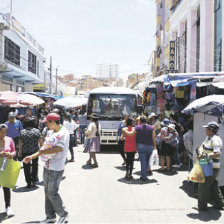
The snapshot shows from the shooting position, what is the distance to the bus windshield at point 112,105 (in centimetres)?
1349

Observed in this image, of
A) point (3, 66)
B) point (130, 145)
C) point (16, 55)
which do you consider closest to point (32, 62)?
point (16, 55)

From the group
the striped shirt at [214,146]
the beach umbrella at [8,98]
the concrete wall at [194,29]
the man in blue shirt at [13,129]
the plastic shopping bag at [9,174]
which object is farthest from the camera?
the concrete wall at [194,29]

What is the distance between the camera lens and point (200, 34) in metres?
19.4

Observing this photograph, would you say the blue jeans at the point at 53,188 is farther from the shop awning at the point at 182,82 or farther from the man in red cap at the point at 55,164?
the shop awning at the point at 182,82

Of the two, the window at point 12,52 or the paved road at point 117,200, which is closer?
the paved road at point 117,200

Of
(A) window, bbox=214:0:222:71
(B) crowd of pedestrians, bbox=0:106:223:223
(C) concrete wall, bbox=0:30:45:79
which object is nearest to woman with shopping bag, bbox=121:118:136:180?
(B) crowd of pedestrians, bbox=0:106:223:223

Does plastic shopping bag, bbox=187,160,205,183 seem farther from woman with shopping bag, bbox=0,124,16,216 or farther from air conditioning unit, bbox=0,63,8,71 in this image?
air conditioning unit, bbox=0,63,8,71

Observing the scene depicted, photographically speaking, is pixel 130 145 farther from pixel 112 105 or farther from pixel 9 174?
pixel 112 105

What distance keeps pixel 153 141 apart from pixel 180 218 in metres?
3.02

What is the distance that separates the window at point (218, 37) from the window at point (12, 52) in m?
18.4

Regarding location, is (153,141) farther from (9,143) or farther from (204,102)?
(9,143)

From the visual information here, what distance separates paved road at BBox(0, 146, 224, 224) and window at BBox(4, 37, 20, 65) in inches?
866

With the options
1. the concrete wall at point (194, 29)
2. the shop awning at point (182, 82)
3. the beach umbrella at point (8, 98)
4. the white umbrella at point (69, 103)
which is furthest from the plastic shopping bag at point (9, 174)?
the concrete wall at point (194, 29)

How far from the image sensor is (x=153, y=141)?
8000 millimetres
